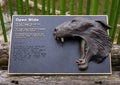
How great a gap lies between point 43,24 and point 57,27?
0.13m

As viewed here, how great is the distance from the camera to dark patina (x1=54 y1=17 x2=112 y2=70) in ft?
6.97

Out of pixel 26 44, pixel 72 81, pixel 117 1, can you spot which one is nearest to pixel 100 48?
pixel 72 81

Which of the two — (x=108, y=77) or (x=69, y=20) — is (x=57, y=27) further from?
(x=108, y=77)

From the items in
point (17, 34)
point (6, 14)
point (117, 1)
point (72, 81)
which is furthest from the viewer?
point (6, 14)

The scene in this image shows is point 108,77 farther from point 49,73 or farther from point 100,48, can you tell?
point 49,73

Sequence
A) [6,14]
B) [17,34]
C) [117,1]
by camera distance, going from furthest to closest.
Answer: [6,14]
[117,1]
[17,34]

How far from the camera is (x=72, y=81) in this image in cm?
205

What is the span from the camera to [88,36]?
215cm

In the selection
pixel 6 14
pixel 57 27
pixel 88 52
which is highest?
pixel 57 27

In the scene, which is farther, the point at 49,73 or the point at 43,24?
the point at 43,24

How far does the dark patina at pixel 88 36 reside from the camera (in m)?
2.12

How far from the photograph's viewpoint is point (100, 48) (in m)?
2.15

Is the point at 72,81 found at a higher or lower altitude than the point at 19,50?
lower

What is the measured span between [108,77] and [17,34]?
663 mm
